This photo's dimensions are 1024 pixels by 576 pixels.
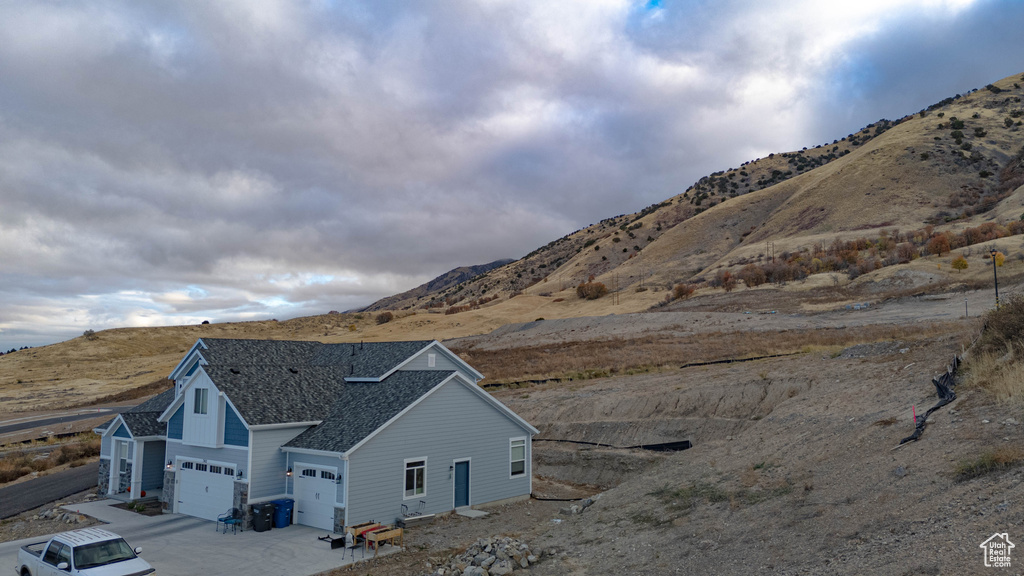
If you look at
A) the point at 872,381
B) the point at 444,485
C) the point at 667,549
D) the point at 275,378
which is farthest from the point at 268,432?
the point at 872,381

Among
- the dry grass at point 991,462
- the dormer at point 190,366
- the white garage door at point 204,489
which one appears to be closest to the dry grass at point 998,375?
the dry grass at point 991,462

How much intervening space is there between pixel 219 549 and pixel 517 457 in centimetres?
1167

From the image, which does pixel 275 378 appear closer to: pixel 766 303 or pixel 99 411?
pixel 99 411

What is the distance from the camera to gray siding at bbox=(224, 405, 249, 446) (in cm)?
2175

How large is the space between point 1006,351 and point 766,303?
5065 centimetres

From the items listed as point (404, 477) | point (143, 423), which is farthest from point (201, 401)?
point (404, 477)

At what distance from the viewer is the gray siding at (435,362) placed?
1083 inches

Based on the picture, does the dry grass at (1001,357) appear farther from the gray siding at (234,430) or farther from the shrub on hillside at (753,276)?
the shrub on hillside at (753,276)

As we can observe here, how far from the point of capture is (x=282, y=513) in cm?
2122

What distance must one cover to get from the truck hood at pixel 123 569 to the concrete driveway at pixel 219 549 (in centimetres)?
250

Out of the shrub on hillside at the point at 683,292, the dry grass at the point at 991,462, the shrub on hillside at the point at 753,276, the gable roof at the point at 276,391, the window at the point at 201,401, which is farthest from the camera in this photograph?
the shrub on hillside at the point at 683,292

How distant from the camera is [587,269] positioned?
138 m

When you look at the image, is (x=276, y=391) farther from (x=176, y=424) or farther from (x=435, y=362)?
(x=435, y=362)

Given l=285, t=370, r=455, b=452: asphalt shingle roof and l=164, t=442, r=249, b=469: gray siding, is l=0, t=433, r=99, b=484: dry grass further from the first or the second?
l=285, t=370, r=455, b=452: asphalt shingle roof
